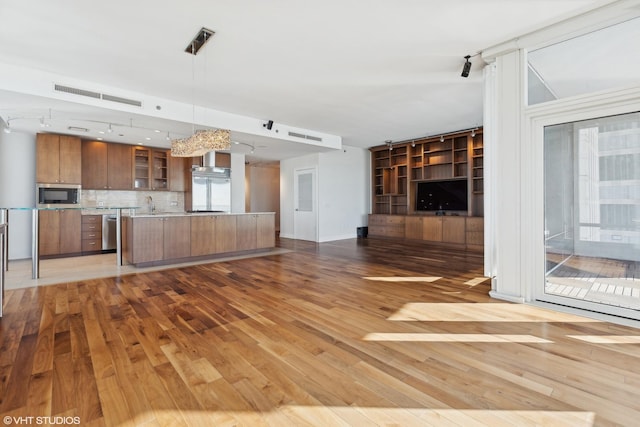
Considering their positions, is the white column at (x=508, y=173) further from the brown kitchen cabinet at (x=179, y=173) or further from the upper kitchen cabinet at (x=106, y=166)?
the upper kitchen cabinet at (x=106, y=166)

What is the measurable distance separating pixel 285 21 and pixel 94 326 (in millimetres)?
3391

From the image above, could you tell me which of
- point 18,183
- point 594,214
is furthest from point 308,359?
point 18,183

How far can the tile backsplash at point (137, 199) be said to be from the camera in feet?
23.8

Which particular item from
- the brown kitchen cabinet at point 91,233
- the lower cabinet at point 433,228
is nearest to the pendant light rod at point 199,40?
the brown kitchen cabinet at point 91,233

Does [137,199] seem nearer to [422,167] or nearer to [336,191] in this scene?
[336,191]

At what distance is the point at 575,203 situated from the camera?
3201 mm

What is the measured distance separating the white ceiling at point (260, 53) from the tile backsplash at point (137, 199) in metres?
1.77

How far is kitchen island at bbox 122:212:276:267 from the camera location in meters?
5.24

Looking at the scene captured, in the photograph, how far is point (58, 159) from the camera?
21.0 feet

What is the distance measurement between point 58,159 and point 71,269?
2.70 m

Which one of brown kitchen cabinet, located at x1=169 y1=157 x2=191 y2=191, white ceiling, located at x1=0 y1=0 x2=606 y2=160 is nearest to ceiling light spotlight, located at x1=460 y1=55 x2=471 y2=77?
white ceiling, located at x1=0 y1=0 x2=606 y2=160

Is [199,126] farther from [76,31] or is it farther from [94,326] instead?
[94,326]

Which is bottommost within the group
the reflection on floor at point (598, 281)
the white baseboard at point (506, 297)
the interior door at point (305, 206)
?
the white baseboard at point (506, 297)

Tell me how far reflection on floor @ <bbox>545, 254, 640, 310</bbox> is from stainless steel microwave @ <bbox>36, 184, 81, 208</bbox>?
27.6 feet
